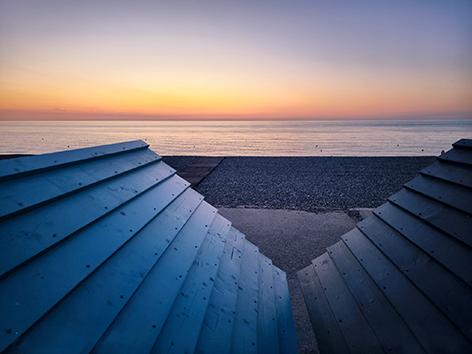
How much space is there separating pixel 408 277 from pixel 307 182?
47.5 feet

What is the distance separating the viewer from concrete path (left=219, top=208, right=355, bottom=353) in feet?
21.4

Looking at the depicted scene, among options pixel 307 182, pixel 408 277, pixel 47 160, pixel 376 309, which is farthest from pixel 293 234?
pixel 307 182

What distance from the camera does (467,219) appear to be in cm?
317

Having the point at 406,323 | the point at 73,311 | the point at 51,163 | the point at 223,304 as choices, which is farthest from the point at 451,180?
the point at 51,163

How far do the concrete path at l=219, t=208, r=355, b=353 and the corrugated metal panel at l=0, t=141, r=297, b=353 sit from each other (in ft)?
6.76

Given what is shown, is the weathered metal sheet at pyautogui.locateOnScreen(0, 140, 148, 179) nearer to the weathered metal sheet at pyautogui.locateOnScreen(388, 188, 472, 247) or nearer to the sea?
the weathered metal sheet at pyautogui.locateOnScreen(388, 188, 472, 247)

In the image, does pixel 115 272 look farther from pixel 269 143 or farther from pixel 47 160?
pixel 269 143

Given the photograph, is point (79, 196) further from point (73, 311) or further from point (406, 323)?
point (406, 323)

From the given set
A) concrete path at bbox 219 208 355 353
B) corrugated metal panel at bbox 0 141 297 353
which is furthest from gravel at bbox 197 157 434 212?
corrugated metal panel at bbox 0 141 297 353

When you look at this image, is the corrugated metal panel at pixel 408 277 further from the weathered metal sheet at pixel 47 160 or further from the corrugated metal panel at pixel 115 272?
the weathered metal sheet at pixel 47 160

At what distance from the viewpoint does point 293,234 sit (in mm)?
9258

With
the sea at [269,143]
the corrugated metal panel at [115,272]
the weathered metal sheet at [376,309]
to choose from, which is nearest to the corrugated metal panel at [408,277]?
the weathered metal sheet at [376,309]

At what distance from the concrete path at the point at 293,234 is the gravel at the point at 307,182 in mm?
1142

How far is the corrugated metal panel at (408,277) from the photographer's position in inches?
105
